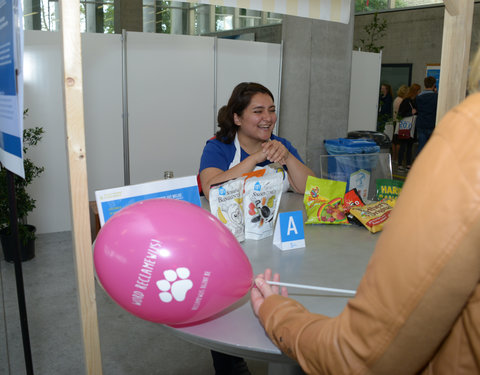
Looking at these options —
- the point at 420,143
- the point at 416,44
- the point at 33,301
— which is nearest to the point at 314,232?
the point at 33,301

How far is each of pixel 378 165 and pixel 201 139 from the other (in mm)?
2935

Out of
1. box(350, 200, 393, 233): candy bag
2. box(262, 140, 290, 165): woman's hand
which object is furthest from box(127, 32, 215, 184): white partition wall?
box(350, 200, 393, 233): candy bag

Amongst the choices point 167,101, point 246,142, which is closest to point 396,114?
point 167,101

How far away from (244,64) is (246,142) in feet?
8.68

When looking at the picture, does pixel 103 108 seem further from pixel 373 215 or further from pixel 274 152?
pixel 373 215

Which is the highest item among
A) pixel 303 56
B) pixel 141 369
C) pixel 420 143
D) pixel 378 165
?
pixel 303 56

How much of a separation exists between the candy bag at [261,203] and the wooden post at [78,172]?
1.95 feet

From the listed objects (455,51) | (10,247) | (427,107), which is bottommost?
(10,247)

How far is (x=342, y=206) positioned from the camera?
1.93 meters

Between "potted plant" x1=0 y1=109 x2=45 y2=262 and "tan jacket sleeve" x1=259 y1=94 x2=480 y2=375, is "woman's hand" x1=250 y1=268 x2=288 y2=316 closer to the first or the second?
"tan jacket sleeve" x1=259 y1=94 x2=480 y2=375

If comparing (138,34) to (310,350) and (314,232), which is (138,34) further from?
(310,350)

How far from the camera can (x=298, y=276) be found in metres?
1.33

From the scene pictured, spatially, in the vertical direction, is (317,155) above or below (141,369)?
above

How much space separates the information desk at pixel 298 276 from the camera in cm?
104
